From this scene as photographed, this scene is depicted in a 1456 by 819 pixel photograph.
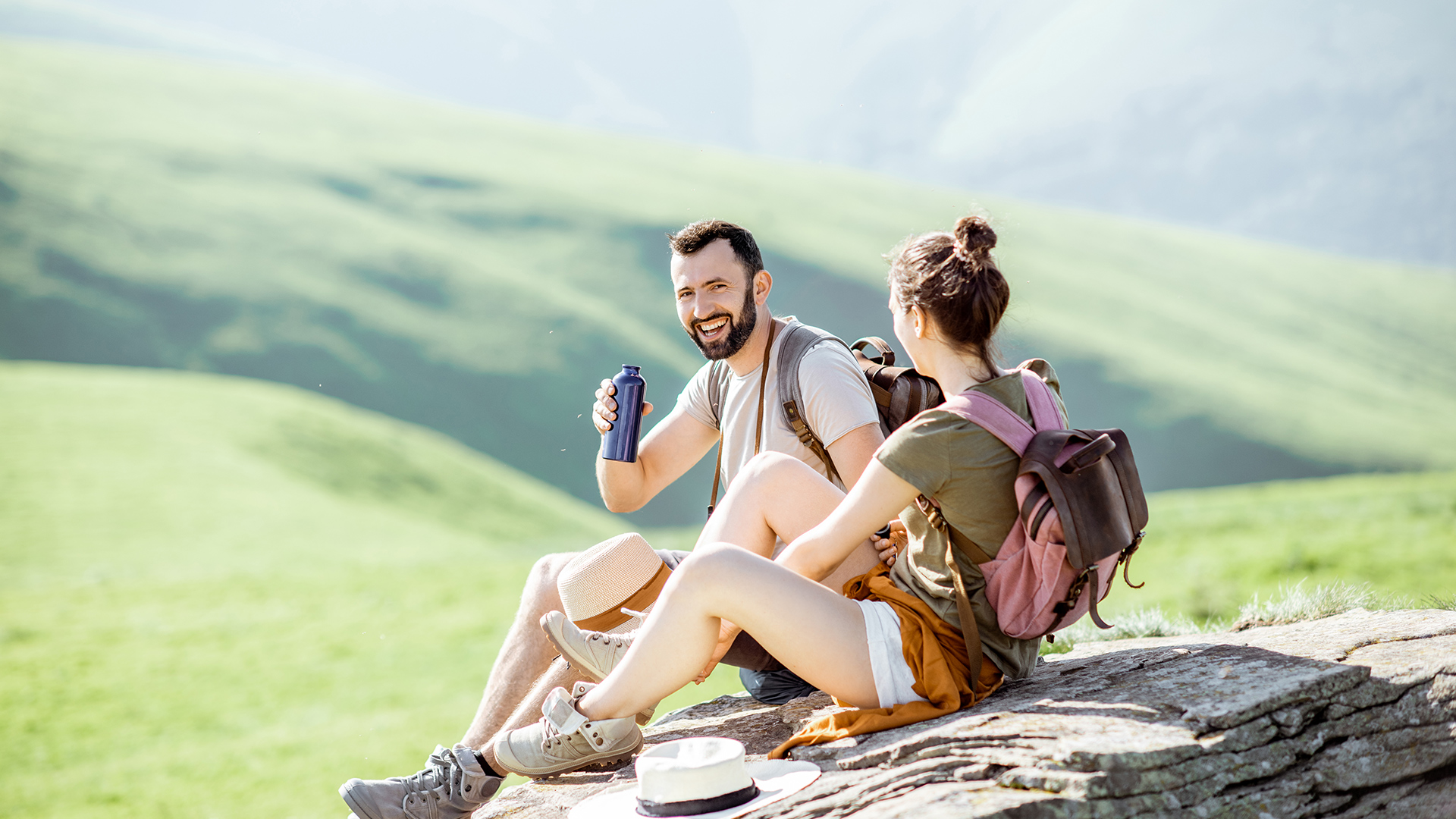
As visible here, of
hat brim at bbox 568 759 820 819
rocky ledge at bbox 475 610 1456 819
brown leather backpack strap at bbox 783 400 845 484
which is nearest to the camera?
rocky ledge at bbox 475 610 1456 819

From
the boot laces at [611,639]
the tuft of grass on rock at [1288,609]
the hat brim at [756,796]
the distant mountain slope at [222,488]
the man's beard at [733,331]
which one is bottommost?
the tuft of grass on rock at [1288,609]

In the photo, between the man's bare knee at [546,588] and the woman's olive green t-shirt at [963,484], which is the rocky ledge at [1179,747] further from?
the man's bare knee at [546,588]

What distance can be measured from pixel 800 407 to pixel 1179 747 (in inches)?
Result: 70.6

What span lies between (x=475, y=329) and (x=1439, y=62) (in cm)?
14974

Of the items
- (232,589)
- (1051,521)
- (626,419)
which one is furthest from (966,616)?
(232,589)

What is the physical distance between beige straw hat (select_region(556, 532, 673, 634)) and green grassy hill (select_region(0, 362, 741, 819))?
353 inches

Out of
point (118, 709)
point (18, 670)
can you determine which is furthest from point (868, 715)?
point (18, 670)

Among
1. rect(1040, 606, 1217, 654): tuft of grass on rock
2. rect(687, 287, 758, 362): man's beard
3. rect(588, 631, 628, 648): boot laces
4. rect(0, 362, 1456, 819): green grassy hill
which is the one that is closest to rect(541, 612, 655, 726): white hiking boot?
rect(588, 631, 628, 648): boot laces

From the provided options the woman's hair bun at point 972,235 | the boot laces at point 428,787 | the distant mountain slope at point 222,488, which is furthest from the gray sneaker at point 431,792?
the distant mountain slope at point 222,488

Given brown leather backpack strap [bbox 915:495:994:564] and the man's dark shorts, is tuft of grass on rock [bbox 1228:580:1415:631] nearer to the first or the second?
the man's dark shorts

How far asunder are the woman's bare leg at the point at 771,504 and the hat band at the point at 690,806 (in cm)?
86

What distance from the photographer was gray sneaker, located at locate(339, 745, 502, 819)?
10.4 ft

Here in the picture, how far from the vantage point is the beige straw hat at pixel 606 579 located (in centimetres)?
354

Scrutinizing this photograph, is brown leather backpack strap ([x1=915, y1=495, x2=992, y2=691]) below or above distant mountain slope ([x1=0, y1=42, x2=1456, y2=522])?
below
